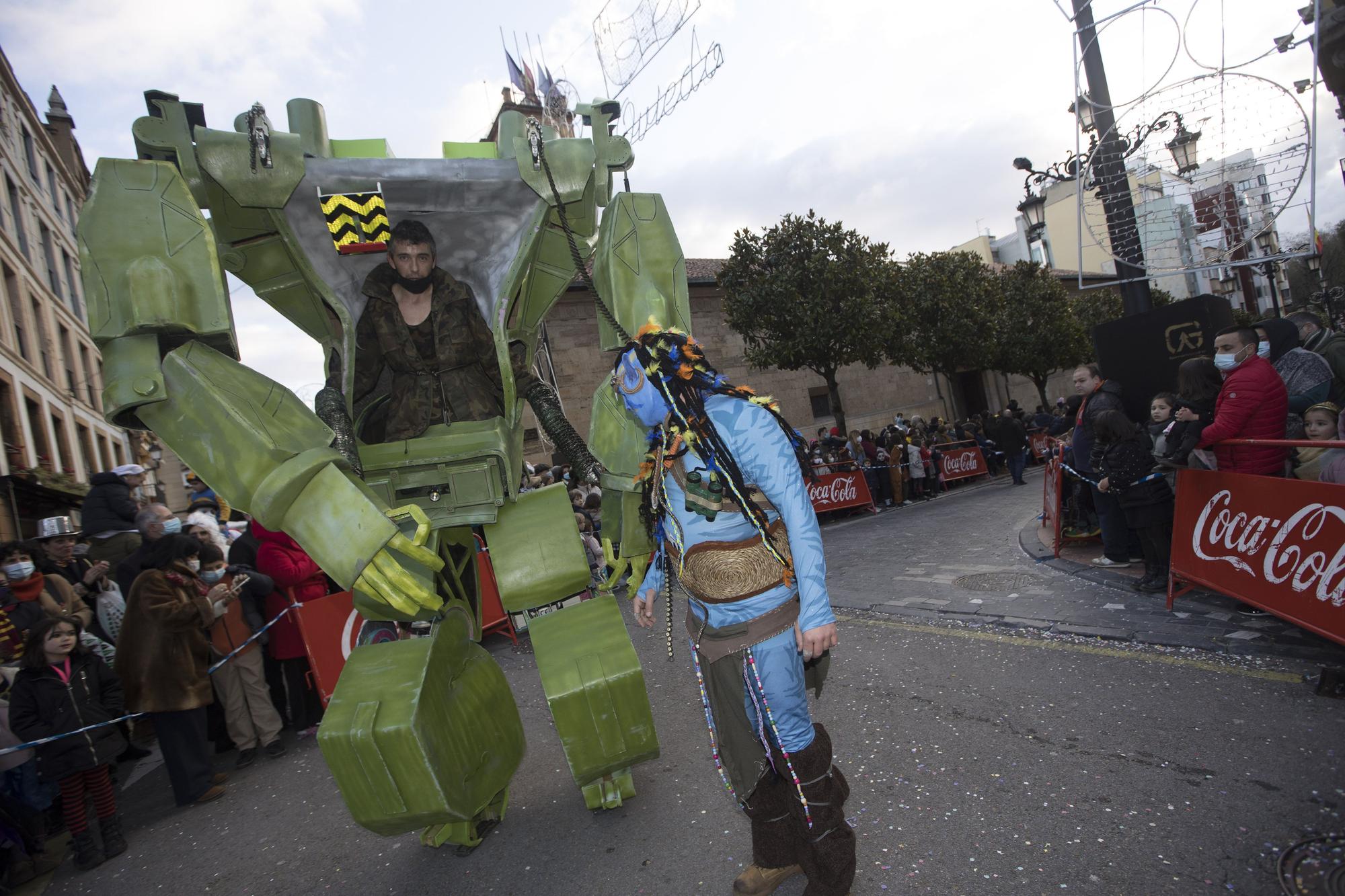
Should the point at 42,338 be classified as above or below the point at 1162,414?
above

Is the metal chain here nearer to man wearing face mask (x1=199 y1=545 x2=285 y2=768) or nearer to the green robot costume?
the green robot costume

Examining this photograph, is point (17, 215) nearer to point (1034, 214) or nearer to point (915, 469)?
point (915, 469)

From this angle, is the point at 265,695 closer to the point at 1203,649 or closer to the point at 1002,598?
the point at 1002,598

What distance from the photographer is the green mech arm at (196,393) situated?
2.45 m

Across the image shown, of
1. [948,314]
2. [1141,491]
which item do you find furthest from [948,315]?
[1141,491]

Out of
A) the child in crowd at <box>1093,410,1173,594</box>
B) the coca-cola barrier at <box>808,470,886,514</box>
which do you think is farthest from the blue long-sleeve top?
the coca-cola barrier at <box>808,470,886,514</box>

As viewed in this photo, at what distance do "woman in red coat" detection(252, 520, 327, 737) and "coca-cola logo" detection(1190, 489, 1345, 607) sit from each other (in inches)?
236

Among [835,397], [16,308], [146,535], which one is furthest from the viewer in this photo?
[835,397]

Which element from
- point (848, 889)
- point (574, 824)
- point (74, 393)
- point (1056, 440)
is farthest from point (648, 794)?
point (74, 393)

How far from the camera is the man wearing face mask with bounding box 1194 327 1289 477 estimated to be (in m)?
4.63

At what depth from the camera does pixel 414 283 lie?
3176 mm

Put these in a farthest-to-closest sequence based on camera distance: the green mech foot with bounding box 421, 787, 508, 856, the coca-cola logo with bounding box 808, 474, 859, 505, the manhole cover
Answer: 1. the coca-cola logo with bounding box 808, 474, 859, 505
2. the manhole cover
3. the green mech foot with bounding box 421, 787, 508, 856

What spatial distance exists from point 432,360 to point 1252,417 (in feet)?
15.9

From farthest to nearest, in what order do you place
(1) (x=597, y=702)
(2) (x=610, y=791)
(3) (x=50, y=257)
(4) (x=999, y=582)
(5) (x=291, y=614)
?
(3) (x=50, y=257) → (4) (x=999, y=582) → (5) (x=291, y=614) → (2) (x=610, y=791) → (1) (x=597, y=702)
